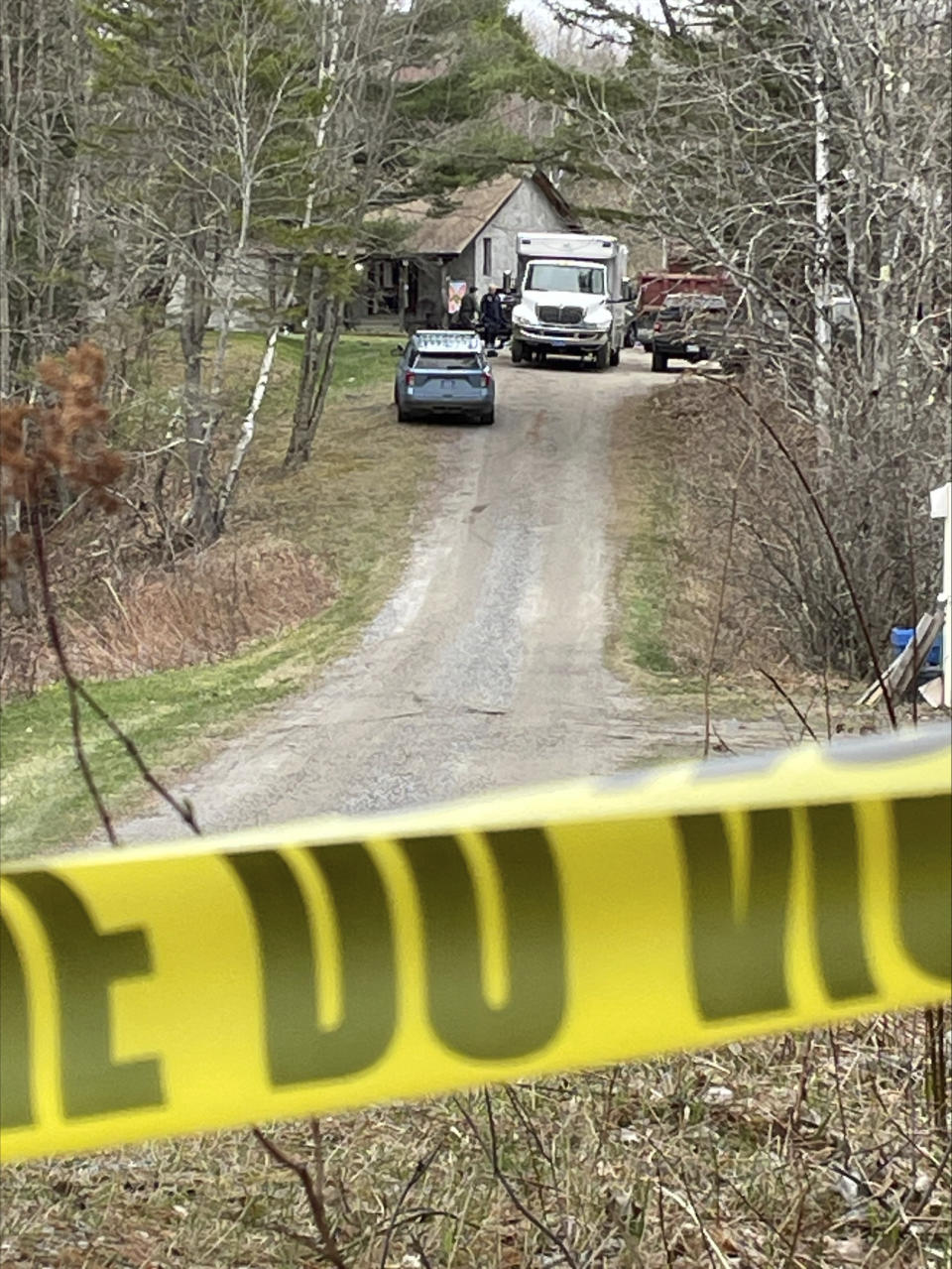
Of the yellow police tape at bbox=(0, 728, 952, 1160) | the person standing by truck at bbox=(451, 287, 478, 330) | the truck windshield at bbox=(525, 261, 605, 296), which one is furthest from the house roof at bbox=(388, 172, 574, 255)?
the yellow police tape at bbox=(0, 728, 952, 1160)

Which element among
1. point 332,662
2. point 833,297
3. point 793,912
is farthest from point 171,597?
point 793,912

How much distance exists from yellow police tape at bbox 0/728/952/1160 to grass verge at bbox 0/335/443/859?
8.41 meters

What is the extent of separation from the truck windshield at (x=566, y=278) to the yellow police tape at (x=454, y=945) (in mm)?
34354

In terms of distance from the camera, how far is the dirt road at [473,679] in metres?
11.8

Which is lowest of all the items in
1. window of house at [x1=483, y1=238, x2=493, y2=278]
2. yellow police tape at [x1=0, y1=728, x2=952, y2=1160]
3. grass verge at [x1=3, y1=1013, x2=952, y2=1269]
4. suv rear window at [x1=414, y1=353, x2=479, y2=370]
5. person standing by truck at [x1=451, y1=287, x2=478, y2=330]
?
grass verge at [x1=3, y1=1013, x2=952, y2=1269]

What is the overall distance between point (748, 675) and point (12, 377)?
42.1ft

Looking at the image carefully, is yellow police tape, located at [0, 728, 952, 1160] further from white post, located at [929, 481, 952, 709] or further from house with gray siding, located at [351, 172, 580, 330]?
house with gray siding, located at [351, 172, 580, 330]

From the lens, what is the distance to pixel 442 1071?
4.62 feet

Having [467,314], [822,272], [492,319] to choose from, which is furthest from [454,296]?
[822,272]

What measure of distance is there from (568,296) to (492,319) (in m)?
7.43

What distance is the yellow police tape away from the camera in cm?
137

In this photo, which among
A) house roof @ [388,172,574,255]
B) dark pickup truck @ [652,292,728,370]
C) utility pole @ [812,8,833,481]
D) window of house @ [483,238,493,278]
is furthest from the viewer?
window of house @ [483,238,493,278]

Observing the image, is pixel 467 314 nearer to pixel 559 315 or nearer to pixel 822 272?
pixel 559 315

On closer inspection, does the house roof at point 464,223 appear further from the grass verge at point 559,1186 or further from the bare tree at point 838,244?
the grass verge at point 559,1186
